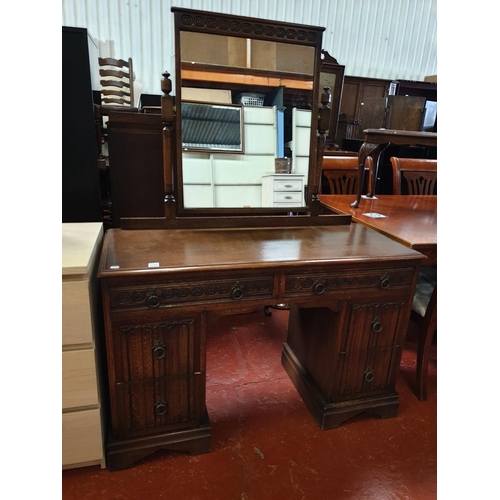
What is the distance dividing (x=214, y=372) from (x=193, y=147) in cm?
105

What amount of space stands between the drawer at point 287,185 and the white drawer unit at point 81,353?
768mm

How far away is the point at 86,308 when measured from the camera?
0.97m

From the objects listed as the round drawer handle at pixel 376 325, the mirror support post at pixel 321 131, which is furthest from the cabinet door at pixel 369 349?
the mirror support post at pixel 321 131

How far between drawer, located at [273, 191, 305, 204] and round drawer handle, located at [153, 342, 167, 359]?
78 centimetres

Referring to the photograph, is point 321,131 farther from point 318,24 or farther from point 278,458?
point 318,24

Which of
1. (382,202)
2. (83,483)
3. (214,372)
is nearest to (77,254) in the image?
(83,483)

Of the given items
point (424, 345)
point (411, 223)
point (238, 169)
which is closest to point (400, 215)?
point (411, 223)

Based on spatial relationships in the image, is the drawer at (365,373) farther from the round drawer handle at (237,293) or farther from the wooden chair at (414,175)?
the wooden chair at (414,175)

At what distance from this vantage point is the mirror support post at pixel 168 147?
130 cm

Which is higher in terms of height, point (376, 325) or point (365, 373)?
point (376, 325)

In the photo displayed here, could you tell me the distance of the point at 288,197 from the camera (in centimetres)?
153

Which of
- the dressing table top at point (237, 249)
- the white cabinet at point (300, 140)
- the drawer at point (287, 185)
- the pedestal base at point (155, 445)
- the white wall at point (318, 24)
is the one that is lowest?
the pedestal base at point (155, 445)

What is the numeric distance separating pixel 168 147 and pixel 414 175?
Answer: 2.09m

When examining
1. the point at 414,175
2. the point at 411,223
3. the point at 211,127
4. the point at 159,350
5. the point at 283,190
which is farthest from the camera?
the point at 414,175
